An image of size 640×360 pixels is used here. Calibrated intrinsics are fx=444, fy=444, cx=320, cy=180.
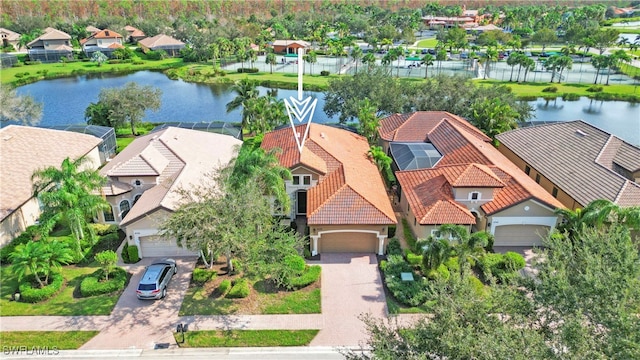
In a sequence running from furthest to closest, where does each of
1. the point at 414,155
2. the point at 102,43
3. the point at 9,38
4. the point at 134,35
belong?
the point at 134,35 < the point at 9,38 < the point at 102,43 < the point at 414,155

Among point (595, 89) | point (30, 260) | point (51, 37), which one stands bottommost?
point (30, 260)

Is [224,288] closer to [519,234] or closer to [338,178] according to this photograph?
[338,178]

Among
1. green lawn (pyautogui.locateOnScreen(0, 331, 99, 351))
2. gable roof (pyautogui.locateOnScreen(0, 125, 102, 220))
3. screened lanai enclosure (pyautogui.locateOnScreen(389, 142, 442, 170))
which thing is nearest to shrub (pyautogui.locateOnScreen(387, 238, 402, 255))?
screened lanai enclosure (pyautogui.locateOnScreen(389, 142, 442, 170))

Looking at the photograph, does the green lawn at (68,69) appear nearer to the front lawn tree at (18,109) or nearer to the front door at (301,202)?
the front lawn tree at (18,109)

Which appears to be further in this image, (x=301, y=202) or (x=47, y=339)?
(x=301, y=202)

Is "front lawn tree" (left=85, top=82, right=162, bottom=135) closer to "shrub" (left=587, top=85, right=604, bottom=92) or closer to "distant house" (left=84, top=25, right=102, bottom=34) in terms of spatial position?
"shrub" (left=587, top=85, right=604, bottom=92)

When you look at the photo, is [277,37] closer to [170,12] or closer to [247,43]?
[247,43]

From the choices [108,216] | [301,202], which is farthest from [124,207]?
[301,202]

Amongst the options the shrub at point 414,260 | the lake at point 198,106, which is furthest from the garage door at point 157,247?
the lake at point 198,106
